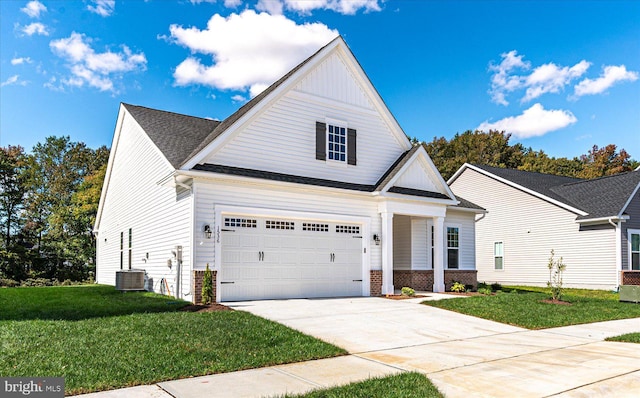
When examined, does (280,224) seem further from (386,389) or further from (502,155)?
(502,155)

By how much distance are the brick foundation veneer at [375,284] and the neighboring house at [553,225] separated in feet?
25.6

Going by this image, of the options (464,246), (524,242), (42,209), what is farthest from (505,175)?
(42,209)

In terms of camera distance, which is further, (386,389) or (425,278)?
(425,278)

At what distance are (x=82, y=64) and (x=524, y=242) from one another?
27502 mm

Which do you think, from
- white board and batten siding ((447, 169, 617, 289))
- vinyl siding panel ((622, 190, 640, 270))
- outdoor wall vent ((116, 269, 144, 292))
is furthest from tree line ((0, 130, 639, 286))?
outdoor wall vent ((116, 269, 144, 292))

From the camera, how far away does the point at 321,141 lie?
16.7 meters

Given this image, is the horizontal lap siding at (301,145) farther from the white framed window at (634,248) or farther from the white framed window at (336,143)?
the white framed window at (634,248)

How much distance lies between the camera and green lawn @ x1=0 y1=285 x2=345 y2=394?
6.26 m

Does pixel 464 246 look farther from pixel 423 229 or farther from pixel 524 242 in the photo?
pixel 524 242

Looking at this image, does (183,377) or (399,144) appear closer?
(183,377)

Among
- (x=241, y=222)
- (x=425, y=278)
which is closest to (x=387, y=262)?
(x=425, y=278)

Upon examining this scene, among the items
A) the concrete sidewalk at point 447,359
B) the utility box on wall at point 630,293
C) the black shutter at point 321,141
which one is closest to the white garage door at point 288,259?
the concrete sidewalk at point 447,359

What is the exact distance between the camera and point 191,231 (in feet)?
44.3

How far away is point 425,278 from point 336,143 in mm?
6808
